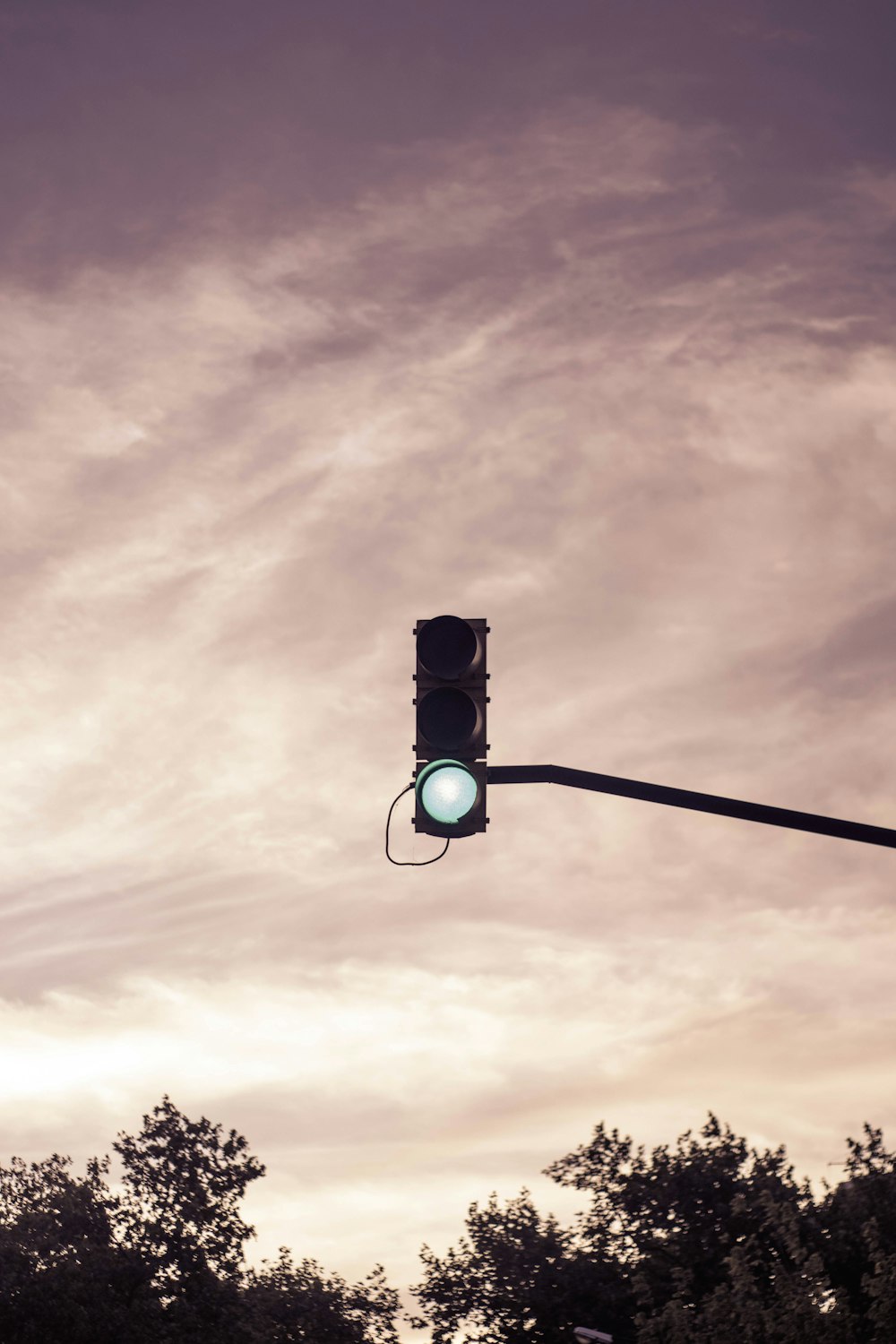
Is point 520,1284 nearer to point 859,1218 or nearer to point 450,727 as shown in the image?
point 859,1218

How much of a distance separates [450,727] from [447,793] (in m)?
0.31

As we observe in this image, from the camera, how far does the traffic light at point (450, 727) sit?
235 inches

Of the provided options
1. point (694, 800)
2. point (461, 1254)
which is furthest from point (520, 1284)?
point (694, 800)

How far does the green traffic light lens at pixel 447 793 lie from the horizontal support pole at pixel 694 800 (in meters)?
0.21

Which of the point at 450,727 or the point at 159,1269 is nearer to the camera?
the point at 450,727

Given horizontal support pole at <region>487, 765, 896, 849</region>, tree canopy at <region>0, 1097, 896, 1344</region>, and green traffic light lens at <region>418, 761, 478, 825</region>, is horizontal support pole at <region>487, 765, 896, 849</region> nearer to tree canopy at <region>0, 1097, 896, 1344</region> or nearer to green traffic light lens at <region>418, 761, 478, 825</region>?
green traffic light lens at <region>418, 761, 478, 825</region>

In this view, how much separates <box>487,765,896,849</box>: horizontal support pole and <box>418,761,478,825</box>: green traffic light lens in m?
0.21

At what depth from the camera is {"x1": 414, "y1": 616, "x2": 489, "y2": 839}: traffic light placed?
5.97 m

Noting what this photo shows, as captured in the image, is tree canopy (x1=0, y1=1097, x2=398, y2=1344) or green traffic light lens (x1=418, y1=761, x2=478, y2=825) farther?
Result: tree canopy (x1=0, y1=1097, x2=398, y2=1344)

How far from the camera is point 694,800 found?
623 centimetres

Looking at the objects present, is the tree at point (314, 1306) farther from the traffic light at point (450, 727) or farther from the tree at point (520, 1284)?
the traffic light at point (450, 727)

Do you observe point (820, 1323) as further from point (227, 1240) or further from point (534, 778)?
point (534, 778)

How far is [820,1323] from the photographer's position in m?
34.2

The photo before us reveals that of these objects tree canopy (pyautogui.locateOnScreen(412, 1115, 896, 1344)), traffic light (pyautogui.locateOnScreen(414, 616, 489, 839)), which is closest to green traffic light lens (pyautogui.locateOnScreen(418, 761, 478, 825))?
traffic light (pyautogui.locateOnScreen(414, 616, 489, 839))
